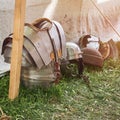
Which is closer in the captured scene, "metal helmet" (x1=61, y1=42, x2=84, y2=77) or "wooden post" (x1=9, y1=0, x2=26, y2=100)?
"wooden post" (x1=9, y1=0, x2=26, y2=100)

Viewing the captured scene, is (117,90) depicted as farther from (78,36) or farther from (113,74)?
(78,36)

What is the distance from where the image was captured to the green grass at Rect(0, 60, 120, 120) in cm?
229

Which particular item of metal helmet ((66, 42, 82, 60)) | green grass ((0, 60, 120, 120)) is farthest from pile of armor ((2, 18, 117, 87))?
green grass ((0, 60, 120, 120))

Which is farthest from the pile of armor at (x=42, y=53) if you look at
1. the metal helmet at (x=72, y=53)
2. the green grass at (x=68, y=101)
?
the green grass at (x=68, y=101)

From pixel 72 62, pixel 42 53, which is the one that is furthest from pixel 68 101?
pixel 72 62

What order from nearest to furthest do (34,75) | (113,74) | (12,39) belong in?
(12,39), (34,75), (113,74)

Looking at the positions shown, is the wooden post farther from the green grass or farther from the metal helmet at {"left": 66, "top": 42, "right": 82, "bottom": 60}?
the metal helmet at {"left": 66, "top": 42, "right": 82, "bottom": 60}

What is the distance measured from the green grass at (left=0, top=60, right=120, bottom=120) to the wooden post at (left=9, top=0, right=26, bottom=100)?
4.2 inches

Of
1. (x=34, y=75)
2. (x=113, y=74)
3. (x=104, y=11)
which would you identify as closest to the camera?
(x=34, y=75)

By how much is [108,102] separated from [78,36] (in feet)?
4.16

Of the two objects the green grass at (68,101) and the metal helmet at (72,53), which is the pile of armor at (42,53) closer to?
the metal helmet at (72,53)

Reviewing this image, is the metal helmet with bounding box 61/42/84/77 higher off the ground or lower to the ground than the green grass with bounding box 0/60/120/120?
higher

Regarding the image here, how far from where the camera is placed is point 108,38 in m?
3.95

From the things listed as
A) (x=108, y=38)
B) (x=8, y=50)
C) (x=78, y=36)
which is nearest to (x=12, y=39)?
(x=8, y=50)
